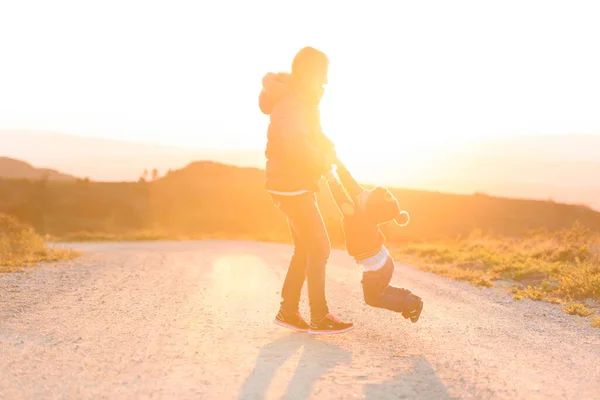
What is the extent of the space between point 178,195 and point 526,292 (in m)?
55.8

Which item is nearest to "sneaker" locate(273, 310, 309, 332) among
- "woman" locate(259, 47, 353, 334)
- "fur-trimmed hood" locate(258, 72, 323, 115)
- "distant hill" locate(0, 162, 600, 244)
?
"woman" locate(259, 47, 353, 334)

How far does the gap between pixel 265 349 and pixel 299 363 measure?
1.77 feet

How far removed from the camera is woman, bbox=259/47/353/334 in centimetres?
547

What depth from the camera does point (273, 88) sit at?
566 centimetres

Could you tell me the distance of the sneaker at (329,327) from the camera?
221 inches

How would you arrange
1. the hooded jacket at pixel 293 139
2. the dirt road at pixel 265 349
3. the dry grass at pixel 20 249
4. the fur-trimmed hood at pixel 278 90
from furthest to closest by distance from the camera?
the dry grass at pixel 20 249
the fur-trimmed hood at pixel 278 90
the hooded jacket at pixel 293 139
the dirt road at pixel 265 349

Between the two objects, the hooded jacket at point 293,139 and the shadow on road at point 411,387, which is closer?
the shadow on road at point 411,387

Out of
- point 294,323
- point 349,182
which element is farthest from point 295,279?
point 349,182

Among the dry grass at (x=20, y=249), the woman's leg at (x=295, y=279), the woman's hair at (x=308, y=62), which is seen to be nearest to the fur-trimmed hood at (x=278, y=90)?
the woman's hair at (x=308, y=62)

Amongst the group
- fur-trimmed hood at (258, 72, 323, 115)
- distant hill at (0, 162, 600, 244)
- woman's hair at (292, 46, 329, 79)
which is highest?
woman's hair at (292, 46, 329, 79)

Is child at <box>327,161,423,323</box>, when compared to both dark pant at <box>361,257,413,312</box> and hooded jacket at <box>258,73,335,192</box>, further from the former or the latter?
hooded jacket at <box>258,73,335,192</box>

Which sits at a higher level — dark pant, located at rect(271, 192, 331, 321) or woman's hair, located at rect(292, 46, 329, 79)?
woman's hair, located at rect(292, 46, 329, 79)

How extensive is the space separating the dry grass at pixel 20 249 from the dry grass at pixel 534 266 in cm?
950

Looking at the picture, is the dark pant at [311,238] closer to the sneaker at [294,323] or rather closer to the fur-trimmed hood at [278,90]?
the sneaker at [294,323]
